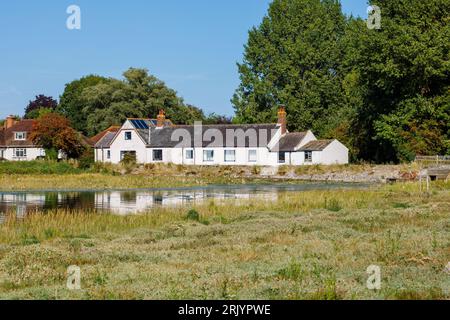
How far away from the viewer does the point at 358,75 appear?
69.5 meters

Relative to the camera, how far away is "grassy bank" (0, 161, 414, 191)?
59375 mm

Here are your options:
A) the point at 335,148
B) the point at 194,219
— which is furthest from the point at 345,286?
the point at 335,148

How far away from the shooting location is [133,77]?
11281 cm

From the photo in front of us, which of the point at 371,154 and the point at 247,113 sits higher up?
the point at 247,113

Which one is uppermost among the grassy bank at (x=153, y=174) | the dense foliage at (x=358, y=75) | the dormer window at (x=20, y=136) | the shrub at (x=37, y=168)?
the dense foliage at (x=358, y=75)

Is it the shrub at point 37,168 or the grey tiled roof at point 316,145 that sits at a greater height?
the grey tiled roof at point 316,145

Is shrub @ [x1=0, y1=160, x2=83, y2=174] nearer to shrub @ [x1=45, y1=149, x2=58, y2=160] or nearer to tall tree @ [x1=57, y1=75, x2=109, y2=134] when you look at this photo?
shrub @ [x1=45, y1=149, x2=58, y2=160]

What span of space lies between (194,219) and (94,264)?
1177cm

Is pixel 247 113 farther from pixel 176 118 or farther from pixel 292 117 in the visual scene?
pixel 176 118

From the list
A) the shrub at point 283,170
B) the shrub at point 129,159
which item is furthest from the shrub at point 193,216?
the shrub at point 129,159

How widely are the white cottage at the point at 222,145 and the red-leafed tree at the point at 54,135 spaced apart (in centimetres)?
605

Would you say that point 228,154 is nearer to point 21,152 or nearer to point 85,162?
point 85,162

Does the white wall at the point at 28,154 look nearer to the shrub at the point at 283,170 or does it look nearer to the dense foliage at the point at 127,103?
the dense foliage at the point at 127,103

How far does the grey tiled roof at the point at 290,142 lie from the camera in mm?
79250
